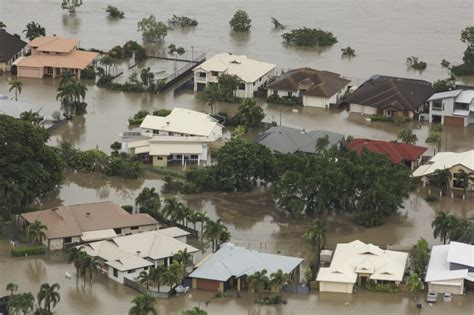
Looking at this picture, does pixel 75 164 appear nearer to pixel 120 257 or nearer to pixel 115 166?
pixel 115 166

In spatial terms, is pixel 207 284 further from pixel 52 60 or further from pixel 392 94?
pixel 52 60

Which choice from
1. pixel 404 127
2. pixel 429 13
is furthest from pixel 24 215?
pixel 429 13

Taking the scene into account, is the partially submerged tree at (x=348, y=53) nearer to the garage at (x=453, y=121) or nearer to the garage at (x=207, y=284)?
the garage at (x=453, y=121)

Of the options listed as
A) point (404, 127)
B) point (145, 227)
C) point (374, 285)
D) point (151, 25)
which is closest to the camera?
point (374, 285)

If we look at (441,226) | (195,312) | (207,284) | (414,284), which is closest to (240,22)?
(441,226)

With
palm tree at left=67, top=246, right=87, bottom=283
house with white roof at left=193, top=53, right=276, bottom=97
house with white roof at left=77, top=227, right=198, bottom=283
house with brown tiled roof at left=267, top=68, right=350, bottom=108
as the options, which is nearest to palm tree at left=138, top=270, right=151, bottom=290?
house with white roof at left=77, top=227, right=198, bottom=283

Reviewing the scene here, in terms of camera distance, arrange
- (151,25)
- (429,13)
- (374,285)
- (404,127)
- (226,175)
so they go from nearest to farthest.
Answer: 1. (374,285)
2. (226,175)
3. (404,127)
4. (151,25)
5. (429,13)

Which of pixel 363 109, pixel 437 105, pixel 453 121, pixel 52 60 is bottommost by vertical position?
pixel 453 121
